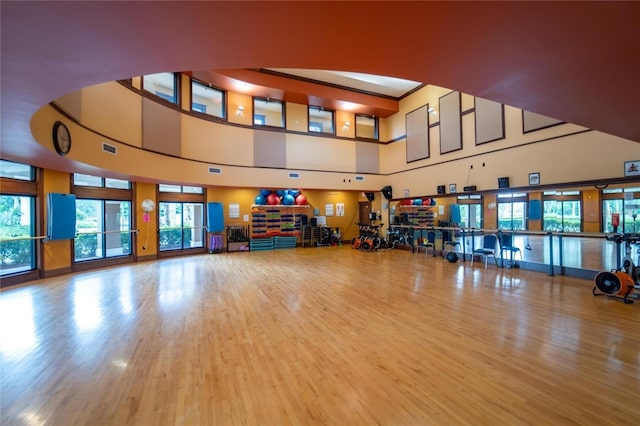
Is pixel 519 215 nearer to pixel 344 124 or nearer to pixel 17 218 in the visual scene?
pixel 344 124

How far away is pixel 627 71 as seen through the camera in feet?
7.71

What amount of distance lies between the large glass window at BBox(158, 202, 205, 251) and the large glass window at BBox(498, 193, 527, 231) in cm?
1042

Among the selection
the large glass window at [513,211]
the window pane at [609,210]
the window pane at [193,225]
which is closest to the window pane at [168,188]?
the window pane at [193,225]

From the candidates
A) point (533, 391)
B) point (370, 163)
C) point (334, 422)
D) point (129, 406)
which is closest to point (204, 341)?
point (129, 406)

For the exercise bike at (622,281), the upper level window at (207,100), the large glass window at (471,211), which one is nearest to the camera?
the exercise bike at (622,281)

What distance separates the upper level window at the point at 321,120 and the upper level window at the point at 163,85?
5330mm

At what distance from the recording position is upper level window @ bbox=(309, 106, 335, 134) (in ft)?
40.0

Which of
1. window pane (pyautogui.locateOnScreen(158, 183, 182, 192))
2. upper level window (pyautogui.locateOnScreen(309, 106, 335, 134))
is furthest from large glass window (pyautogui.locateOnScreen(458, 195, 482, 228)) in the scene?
window pane (pyautogui.locateOnScreen(158, 183, 182, 192))

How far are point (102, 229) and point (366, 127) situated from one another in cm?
1081

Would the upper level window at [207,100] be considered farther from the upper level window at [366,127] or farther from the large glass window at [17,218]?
the upper level window at [366,127]

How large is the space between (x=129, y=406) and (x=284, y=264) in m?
6.24

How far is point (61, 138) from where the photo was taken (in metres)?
4.88

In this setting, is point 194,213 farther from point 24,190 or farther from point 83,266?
point 24,190

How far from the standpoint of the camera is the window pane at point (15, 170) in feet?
18.6
